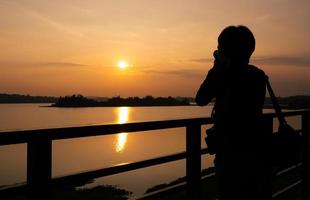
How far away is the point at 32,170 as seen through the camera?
2.15m

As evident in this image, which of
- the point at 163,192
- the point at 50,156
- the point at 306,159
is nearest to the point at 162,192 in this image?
the point at 163,192

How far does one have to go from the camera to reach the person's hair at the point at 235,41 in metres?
2.77

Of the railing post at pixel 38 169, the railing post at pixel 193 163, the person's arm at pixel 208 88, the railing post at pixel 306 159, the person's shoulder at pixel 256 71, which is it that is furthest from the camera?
the railing post at pixel 306 159

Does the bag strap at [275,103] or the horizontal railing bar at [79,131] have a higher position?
the bag strap at [275,103]

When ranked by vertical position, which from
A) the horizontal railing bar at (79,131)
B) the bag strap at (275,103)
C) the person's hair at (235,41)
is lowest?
the horizontal railing bar at (79,131)

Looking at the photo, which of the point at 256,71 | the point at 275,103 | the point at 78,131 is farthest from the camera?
the point at 275,103

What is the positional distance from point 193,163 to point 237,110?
96 centimetres

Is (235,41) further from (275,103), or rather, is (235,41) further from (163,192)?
(163,192)

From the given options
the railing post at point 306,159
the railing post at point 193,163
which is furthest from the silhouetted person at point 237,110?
the railing post at point 306,159

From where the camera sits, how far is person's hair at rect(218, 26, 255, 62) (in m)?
2.77

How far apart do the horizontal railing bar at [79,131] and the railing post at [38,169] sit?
0.15 feet

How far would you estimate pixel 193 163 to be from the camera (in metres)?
3.55

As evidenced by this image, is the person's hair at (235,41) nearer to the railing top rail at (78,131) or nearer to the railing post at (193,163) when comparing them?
the railing top rail at (78,131)

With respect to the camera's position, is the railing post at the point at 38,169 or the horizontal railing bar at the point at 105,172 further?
the horizontal railing bar at the point at 105,172
